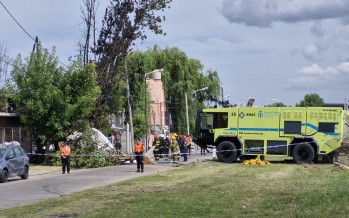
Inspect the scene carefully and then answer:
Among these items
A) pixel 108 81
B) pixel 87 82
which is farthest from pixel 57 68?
pixel 108 81

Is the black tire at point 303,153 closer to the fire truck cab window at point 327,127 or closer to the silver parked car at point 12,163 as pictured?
the fire truck cab window at point 327,127

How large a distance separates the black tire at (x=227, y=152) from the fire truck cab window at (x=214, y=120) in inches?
45.4

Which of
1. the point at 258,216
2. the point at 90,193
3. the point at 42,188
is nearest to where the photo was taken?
the point at 258,216

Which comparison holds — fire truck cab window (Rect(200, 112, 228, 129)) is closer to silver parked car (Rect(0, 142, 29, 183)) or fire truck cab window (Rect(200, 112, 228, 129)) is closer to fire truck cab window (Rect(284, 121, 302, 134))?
fire truck cab window (Rect(284, 121, 302, 134))

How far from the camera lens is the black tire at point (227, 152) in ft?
117

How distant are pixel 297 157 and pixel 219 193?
18.4m

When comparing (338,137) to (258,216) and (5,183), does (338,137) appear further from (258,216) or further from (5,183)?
(258,216)

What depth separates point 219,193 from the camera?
16.5m

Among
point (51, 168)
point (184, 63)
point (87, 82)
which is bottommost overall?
point (51, 168)

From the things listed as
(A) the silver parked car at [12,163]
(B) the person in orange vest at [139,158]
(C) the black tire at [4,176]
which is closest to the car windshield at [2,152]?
(A) the silver parked car at [12,163]

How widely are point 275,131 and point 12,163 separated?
15.3 meters

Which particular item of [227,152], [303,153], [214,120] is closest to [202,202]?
[303,153]

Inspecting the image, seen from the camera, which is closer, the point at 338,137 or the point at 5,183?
the point at 5,183

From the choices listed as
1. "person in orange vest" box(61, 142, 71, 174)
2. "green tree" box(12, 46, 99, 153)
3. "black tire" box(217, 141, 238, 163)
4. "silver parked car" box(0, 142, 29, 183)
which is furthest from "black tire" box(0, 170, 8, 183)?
"black tire" box(217, 141, 238, 163)
